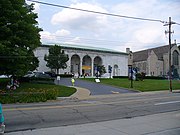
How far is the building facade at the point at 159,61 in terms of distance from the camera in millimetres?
109062

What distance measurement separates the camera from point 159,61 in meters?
111

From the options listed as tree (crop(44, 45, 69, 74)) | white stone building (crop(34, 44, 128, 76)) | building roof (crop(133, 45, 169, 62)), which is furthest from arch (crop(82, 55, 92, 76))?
building roof (crop(133, 45, 169, 62))

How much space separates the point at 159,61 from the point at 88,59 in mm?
38950

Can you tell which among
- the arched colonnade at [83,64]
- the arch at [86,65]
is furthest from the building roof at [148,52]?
the arch at [86,65]

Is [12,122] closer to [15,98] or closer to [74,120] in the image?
[74,120]

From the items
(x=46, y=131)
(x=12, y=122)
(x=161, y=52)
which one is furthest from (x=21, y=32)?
(x=161, y=52)

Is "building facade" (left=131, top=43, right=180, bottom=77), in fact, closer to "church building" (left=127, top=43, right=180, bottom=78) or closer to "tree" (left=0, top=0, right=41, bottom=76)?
"church building" (left=127, top=43, right=180, bottom=78)

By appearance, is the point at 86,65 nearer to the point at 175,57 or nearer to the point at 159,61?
the point at 159,61

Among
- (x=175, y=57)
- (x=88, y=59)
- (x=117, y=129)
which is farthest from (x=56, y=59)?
(x=175, y=57)

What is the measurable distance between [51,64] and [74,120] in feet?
182

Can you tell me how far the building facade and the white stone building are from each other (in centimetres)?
1651

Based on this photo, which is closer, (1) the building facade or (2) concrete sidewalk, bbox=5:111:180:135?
(2) concrete sidewalk, bbox=5:111:180:135

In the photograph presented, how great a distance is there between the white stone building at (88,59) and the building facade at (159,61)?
16.5 meters

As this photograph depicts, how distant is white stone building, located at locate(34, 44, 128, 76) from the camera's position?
8029cm
